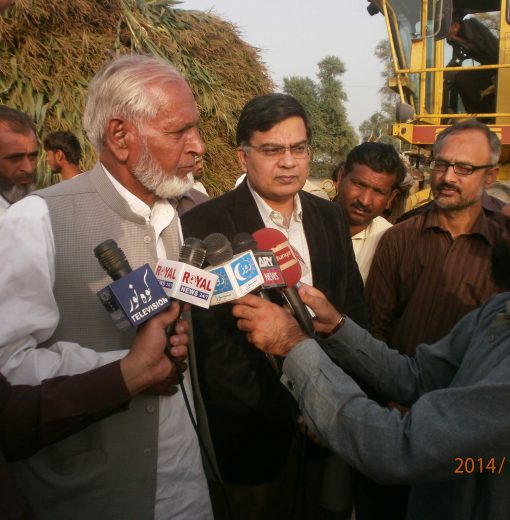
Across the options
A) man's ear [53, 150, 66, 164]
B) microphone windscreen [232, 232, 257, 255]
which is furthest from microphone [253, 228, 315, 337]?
man's ear [53, 150, 66, 164]

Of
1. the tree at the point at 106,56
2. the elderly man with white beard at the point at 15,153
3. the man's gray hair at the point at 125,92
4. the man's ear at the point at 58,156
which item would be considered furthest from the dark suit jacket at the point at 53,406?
the tree at the point at 106,56

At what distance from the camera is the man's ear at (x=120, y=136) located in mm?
1660

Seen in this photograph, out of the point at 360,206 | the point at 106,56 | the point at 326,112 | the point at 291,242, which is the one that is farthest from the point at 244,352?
the point at 326,112

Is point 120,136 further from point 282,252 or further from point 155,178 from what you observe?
point 282,252

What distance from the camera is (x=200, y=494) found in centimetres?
171

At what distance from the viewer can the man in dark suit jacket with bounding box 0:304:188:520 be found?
121 cm

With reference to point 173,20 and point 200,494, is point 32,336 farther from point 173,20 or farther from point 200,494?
point 173,20

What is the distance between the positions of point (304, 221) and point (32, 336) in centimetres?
137

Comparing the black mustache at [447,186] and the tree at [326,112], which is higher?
the black mustache at [447,186]

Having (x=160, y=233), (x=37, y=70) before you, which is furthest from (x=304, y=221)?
(x=37, y=70)

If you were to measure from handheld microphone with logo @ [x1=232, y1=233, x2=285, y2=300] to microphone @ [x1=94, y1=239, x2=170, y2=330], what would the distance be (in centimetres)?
30

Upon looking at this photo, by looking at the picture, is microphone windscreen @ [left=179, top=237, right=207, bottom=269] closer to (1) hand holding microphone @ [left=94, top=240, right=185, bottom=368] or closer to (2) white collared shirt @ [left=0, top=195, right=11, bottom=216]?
(1) hand holding microphone @ [left=94, top=240, right=185, bottom=368]

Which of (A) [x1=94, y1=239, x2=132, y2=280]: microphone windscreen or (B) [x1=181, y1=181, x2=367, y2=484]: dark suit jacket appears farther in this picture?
(B) [x1=181, y1=181, x2=367, y2=484]: dark suit jacket

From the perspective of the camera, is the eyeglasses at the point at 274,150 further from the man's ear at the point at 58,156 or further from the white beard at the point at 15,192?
the man's ear at the point at 58,156
